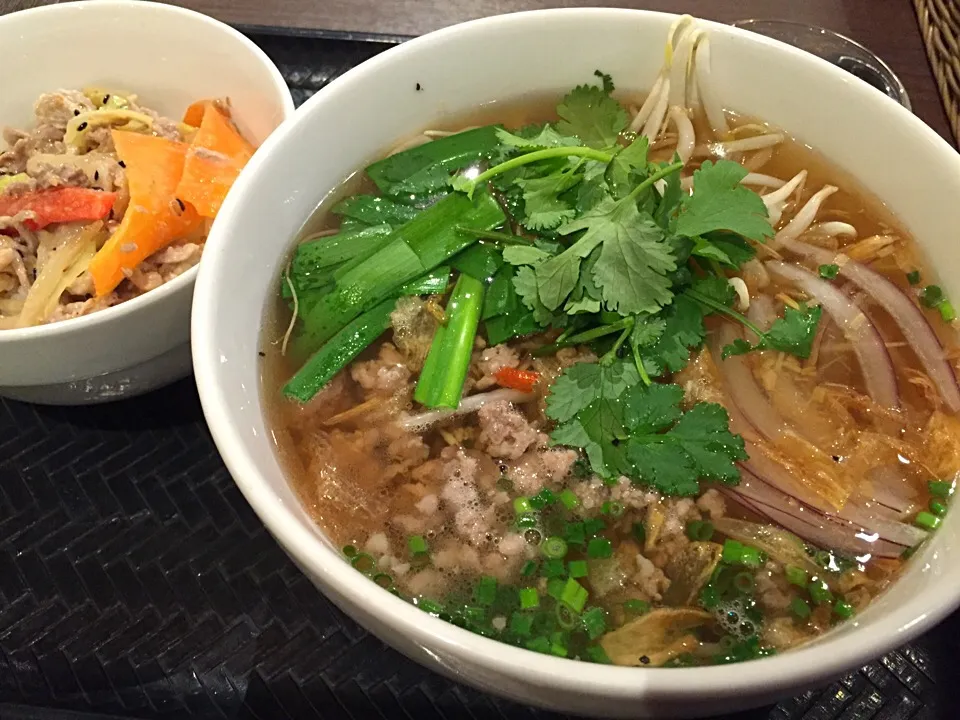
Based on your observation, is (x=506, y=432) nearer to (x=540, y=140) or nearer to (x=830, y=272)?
(x=540, y=140)

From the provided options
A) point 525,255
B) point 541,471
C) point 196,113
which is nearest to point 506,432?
point 541,471

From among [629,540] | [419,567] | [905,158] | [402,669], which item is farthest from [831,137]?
[402,669]

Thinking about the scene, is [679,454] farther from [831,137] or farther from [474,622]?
[831,137]

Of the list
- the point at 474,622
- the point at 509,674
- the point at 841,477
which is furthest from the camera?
the point at 841,477

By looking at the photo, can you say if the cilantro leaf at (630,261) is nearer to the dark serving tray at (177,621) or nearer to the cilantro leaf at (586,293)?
the cilantro leaf at (586,293)

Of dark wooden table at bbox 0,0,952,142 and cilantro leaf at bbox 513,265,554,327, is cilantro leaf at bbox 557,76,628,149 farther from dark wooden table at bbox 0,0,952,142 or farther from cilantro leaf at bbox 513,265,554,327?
dark wooden table at bbox 0,0,952,142

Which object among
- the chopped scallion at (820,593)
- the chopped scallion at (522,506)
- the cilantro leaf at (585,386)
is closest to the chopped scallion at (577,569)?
the chopped scallion at (522,506)
